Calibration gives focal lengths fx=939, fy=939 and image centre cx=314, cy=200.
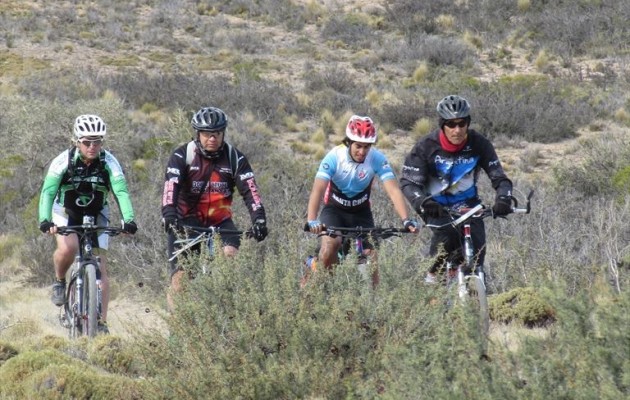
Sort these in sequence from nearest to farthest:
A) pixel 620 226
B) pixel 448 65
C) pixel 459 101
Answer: pixel 459 101, pixel 620 226, pixel 448 65

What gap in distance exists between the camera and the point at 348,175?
7.41 metres

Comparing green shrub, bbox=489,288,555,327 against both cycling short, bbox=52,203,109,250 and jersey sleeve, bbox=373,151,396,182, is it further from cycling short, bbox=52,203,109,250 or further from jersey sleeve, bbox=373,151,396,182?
cycling short, bbox=52,203,109,250

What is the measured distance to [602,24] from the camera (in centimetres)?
3023

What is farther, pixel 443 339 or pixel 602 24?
pixel 602 24

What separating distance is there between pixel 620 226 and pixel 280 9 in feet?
96.4

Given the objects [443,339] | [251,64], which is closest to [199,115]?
[443,339]

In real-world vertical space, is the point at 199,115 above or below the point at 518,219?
above

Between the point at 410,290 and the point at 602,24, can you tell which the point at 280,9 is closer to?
the point at 602,24

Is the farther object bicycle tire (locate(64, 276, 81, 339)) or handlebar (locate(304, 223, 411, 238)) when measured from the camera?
bicycle tire (locate(64, 276, 81, 339))

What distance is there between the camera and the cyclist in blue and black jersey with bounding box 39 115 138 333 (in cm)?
729

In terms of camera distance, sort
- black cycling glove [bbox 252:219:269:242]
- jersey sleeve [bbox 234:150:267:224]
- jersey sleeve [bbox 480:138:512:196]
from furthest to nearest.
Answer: jersey sleeve [bbox 234:150:267:224] < jersey sleeve [bbox 480:138:512:196] < black cycling glove [bbox 252:219:269:242]

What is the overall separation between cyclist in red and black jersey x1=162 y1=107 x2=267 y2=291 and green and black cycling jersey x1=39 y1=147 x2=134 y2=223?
0.60 m

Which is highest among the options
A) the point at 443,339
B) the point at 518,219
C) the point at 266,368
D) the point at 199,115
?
the point at 199,115

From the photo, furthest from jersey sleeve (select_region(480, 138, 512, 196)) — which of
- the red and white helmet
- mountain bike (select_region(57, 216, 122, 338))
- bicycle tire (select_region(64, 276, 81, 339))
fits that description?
bicycle tire (select_region(64, 276, 81, 339))
